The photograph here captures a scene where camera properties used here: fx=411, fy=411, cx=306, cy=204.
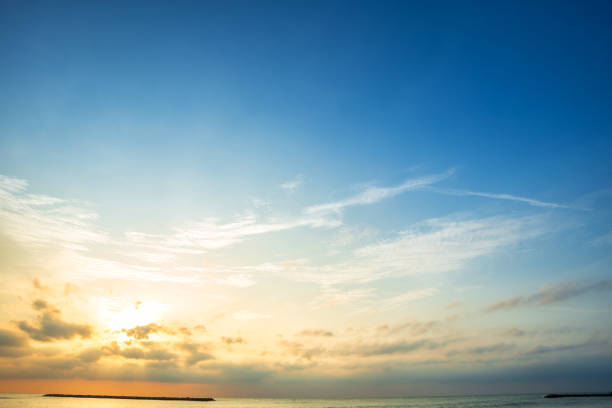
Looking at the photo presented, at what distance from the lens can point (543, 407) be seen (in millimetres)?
158250

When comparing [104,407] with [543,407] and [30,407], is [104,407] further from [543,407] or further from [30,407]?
[543,407]

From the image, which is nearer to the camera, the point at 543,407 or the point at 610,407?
the point at 610,407

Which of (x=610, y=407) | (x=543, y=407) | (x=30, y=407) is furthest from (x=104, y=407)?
(x=610, y=407)

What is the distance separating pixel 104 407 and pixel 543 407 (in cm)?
19435

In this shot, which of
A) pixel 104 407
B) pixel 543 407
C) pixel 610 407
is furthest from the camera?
pixel 104 407

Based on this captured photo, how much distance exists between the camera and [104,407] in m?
199

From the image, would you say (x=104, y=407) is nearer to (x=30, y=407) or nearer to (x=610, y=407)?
(x=30, y=407)

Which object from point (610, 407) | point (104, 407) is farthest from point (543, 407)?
point (104, 407)

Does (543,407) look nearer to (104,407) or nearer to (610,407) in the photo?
(610,407)

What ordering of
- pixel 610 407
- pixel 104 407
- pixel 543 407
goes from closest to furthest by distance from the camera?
pixel 610 407
pixel 543 407
pixel 104 407

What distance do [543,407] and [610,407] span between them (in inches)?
910

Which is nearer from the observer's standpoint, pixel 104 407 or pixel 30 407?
pixel 30 407

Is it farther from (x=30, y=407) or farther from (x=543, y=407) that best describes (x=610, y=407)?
(x=30, y=407)

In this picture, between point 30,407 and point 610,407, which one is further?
point 30,407
